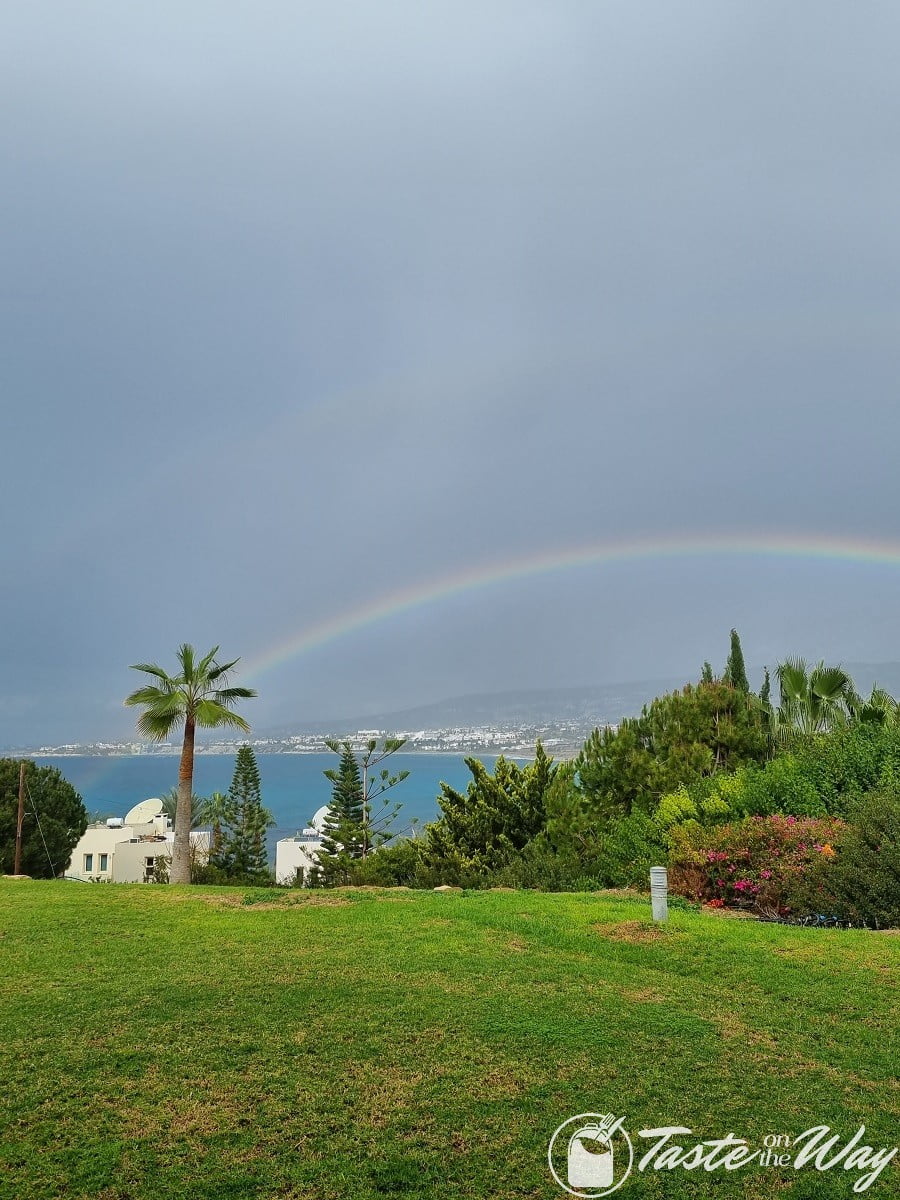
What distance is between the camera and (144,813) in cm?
6581

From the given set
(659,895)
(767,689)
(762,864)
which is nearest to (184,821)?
(659,895)

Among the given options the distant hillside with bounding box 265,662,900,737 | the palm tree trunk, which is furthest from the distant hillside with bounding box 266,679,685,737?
the palm tree trunk

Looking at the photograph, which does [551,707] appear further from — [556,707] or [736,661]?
[736,661]

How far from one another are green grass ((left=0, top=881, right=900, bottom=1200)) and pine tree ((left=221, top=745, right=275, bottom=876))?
37712 mm

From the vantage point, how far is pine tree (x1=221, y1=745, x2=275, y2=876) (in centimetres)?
4416

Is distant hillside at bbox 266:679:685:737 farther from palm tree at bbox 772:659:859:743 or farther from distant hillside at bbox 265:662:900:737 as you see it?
palm tree at bbox 772:659:859:743

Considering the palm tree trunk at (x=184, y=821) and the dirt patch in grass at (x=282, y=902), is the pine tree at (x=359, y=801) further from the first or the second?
the dirt patch in grass at (x=282, y=902)

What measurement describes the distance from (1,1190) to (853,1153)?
420cm

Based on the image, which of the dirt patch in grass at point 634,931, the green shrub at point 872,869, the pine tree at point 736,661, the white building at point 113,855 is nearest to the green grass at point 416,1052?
the dirt patch in grass at point 634,931

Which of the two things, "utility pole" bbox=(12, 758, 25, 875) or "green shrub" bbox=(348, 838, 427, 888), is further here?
"utility pole" bbox=(12, 758, 25, 875)

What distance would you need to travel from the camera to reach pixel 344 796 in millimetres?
39562

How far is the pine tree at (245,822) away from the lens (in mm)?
44156

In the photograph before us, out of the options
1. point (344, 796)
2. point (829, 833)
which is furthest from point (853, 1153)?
point (344, 796)

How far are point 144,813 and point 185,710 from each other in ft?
180
